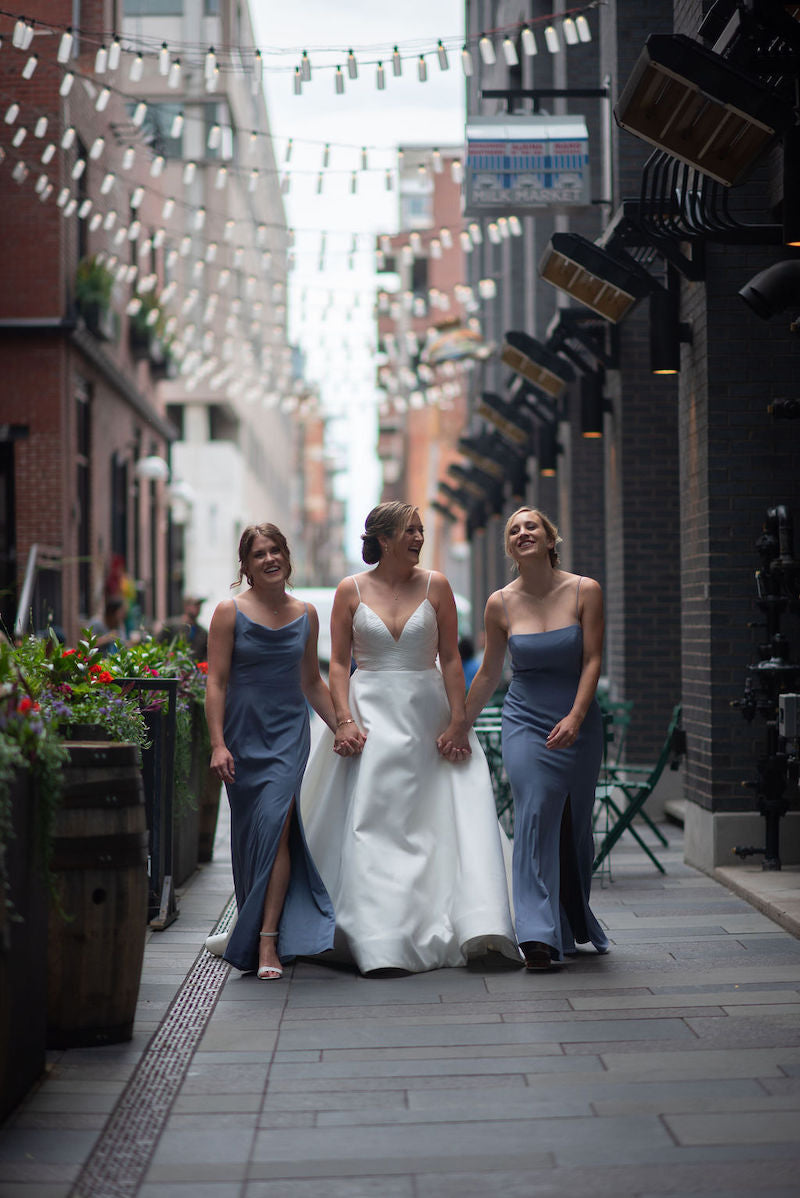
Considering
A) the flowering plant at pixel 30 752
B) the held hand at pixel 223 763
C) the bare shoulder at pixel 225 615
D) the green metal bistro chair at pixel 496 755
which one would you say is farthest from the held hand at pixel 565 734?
the green metal bistro chair at pixel 496 755

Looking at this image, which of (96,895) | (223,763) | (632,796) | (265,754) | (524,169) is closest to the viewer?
(96,895)

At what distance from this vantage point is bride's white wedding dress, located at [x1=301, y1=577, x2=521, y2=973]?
Result: 21.4 ft

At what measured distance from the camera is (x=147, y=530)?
101ft

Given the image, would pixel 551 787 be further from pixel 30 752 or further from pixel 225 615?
pixel 30 752

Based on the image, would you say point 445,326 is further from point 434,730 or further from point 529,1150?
point 529,1150

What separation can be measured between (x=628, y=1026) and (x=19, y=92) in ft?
58.6

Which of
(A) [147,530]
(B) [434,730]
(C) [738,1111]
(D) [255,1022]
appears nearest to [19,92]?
(A) [147,530]

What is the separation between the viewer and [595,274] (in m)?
9.82

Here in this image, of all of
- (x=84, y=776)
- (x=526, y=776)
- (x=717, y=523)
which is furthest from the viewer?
(x=717, y=523)

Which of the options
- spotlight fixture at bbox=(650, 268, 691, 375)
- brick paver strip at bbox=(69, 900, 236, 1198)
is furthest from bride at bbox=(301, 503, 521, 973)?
spotlight fixture at bbox=(650, 268, 691, 375)

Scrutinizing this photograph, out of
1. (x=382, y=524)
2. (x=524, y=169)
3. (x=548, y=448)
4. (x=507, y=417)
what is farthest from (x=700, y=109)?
(x=507, y=417)

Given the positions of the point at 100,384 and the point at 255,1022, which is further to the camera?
the point at 100,384

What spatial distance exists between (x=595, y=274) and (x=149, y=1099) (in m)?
6.66

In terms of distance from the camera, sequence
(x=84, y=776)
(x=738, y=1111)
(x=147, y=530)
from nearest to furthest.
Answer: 1. (x=738, y=1111)
2. (x=84, y=776)
3. (x=147, y=530)
